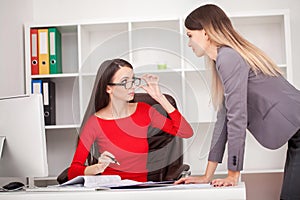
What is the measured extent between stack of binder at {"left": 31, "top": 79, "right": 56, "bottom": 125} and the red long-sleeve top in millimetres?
1632

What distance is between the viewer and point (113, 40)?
1.94 meters

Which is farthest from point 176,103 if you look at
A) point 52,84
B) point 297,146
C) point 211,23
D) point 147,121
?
point 52,84

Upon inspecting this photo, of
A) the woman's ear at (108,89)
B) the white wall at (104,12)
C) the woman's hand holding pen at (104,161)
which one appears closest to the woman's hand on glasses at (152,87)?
the woman's ear at (108,89)

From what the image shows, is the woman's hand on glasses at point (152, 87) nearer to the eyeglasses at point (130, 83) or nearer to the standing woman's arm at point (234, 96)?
the eyeglasses at point (130, 83)

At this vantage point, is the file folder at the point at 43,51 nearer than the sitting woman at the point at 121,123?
No

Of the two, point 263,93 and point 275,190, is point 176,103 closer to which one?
point 263,93

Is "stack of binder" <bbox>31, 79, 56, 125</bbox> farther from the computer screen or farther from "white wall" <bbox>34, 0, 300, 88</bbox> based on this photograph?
the computer screen

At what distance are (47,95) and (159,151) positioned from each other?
→ 178cm

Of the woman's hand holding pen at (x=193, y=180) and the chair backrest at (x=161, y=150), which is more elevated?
the chair backrest at (x=161, y=150)

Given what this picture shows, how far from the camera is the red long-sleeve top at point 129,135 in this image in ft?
6.39

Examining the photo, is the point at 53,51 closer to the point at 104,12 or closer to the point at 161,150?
the point at 104,12

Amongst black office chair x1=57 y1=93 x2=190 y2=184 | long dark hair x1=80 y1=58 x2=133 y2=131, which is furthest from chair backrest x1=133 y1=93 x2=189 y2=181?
long dark hair x1=80 y1=58 x2=133 y2=131

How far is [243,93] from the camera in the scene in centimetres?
199

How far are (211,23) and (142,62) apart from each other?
30 cm
